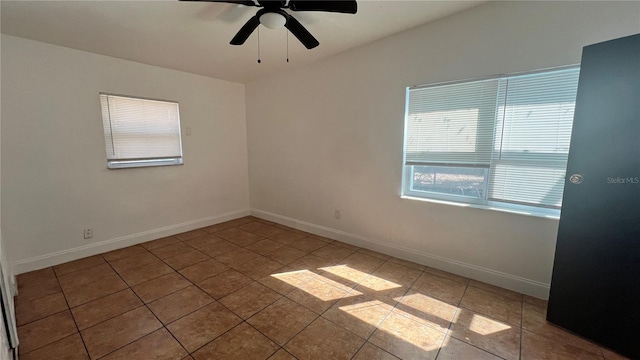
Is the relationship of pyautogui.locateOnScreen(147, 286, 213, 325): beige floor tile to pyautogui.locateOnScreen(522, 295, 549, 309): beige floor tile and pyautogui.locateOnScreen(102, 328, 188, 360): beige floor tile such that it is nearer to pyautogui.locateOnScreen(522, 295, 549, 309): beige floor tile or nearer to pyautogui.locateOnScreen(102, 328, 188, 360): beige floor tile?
pyautogui.locateOnScreen(102, 328, 188, 360): beige floor tile

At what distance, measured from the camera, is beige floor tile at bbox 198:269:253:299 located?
2268 mm

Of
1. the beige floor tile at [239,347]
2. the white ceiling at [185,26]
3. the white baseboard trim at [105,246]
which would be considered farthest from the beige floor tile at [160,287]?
the white ceiling at [185,26]

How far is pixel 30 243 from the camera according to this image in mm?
2639

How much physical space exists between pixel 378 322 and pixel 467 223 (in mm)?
1330

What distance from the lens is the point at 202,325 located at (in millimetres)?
1854

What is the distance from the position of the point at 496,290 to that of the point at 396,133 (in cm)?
180

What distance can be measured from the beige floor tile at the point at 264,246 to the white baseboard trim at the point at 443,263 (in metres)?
0.64

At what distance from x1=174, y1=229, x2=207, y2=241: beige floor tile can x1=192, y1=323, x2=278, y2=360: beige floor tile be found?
2.21 m

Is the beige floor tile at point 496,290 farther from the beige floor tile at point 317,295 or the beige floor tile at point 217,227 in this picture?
the beige floor tile at point 217,227

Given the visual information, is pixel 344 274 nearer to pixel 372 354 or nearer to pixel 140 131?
pixel 372 354

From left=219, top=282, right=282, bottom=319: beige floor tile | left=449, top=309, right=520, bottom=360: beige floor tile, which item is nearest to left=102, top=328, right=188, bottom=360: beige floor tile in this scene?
left=219, top=282, right=282, bottom=319: beige floor tile

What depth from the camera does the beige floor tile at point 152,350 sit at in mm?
1583

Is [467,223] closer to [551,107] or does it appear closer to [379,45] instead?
[551,107]

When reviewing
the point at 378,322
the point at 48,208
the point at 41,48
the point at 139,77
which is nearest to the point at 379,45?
the point at 378,322
